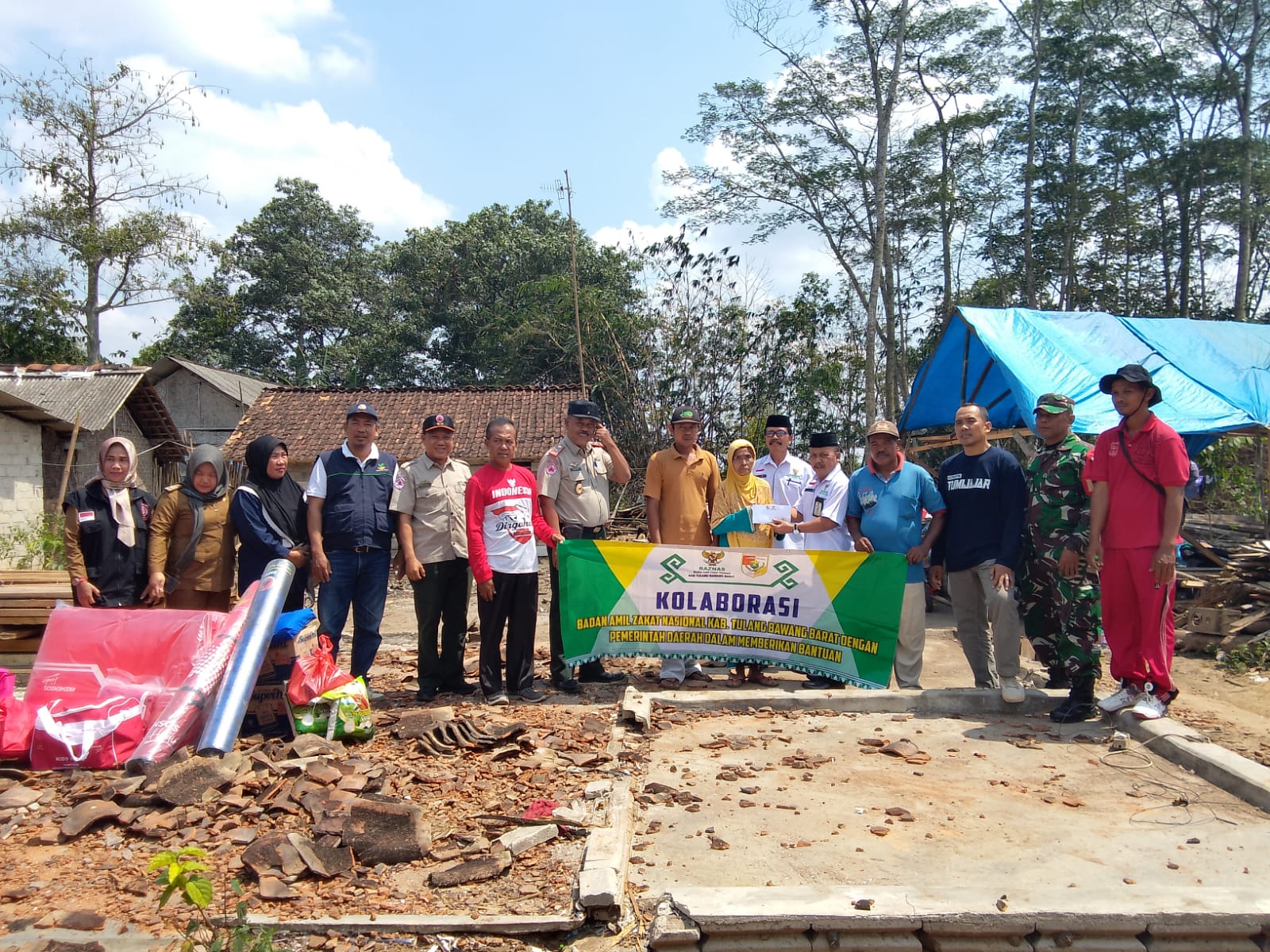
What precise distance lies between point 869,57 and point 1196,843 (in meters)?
23.0

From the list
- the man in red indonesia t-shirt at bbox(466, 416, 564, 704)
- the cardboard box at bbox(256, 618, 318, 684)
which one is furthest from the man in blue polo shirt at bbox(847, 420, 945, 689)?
the cardboard box at bbox(256, 618, 318, 684)

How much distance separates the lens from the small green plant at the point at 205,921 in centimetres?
271

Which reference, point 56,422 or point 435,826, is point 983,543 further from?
point 56,422

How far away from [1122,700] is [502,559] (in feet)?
12.9

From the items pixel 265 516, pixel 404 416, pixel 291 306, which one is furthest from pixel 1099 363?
pixel 291 306

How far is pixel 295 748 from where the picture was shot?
14.8 ft

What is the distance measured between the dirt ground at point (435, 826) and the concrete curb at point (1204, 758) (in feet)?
2.19

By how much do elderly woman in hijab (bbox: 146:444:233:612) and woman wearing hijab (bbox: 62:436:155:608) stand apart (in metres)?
0.15

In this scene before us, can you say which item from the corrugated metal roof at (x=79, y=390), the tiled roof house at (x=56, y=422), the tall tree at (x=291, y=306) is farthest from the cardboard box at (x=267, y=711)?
the tall tree at (x=291, y=306)

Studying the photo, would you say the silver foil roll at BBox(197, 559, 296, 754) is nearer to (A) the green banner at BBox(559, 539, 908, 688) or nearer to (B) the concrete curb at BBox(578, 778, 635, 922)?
(A) the green banner at BBox(559, 539, 908, 688)

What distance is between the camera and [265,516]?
5664 mm

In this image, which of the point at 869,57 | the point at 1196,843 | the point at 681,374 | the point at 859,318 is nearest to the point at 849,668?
the point at 1196,843

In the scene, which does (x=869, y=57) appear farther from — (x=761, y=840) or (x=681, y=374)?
(x=761, y=840)

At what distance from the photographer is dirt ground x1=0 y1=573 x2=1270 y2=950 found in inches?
123
